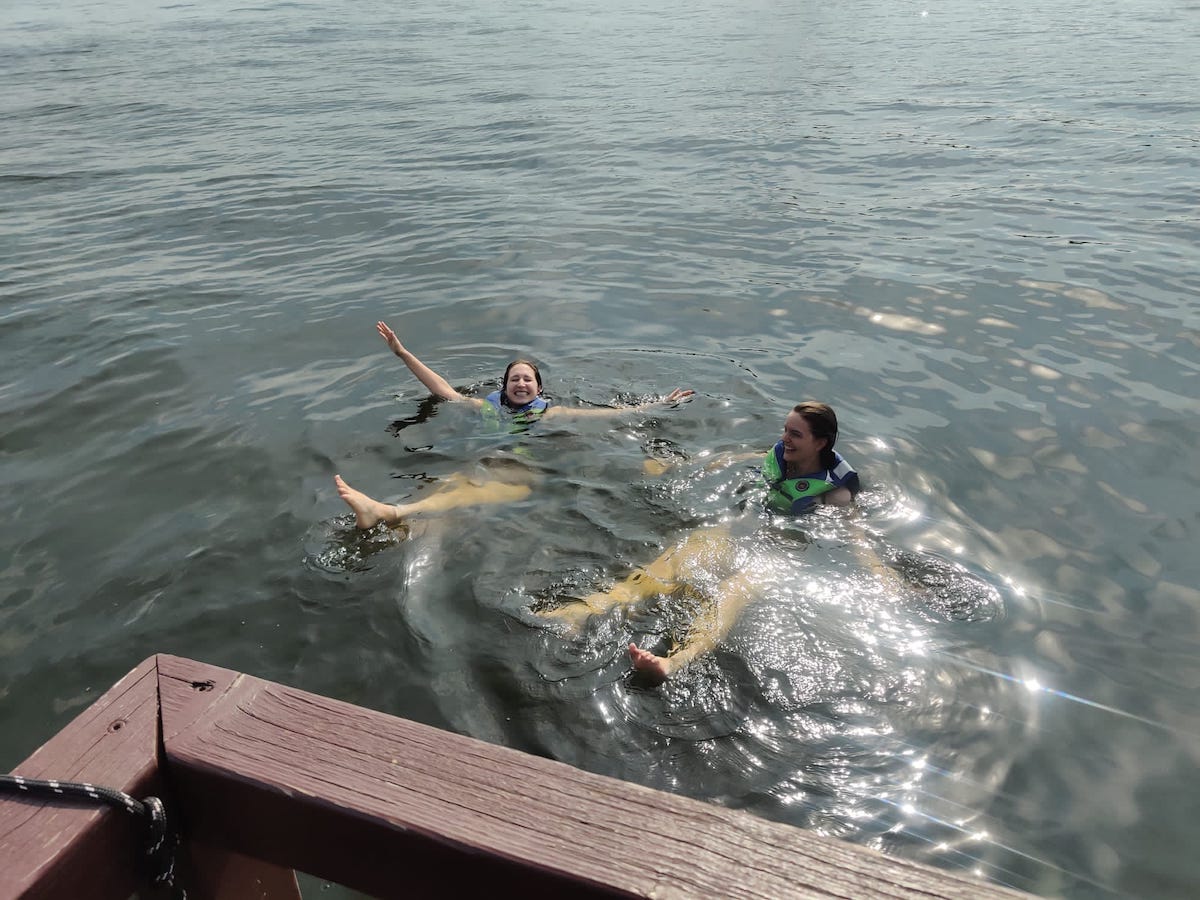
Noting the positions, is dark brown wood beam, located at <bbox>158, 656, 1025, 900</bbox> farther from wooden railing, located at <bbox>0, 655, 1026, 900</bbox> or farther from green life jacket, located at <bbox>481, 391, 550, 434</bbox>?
green life jacket, located at <bbox>481, 391, 550, 434</bbox>

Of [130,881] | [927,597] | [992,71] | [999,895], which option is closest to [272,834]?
[130,881]

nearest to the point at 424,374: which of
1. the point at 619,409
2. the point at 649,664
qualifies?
the point at 619,409

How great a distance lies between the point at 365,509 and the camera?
18.2 ft

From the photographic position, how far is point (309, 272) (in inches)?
426

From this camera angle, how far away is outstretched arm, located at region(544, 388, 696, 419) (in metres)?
7.54

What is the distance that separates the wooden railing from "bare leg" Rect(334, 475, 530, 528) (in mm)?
3478

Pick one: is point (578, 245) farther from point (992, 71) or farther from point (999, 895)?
point (992, 71)

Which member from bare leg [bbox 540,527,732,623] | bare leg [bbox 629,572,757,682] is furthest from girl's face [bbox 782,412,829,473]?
bare leg [bbox 629,572,757,682]

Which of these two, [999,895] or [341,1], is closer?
[999,895]

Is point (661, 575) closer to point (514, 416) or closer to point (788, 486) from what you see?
point (788, 486)

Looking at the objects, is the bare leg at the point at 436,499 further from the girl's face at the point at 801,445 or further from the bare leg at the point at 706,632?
the girl's face at the point at 801,445

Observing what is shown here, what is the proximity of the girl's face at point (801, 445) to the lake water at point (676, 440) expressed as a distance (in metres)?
0.44

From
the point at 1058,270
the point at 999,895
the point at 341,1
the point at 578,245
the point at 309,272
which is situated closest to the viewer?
the point at 999,895

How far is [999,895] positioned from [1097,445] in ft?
20.0
